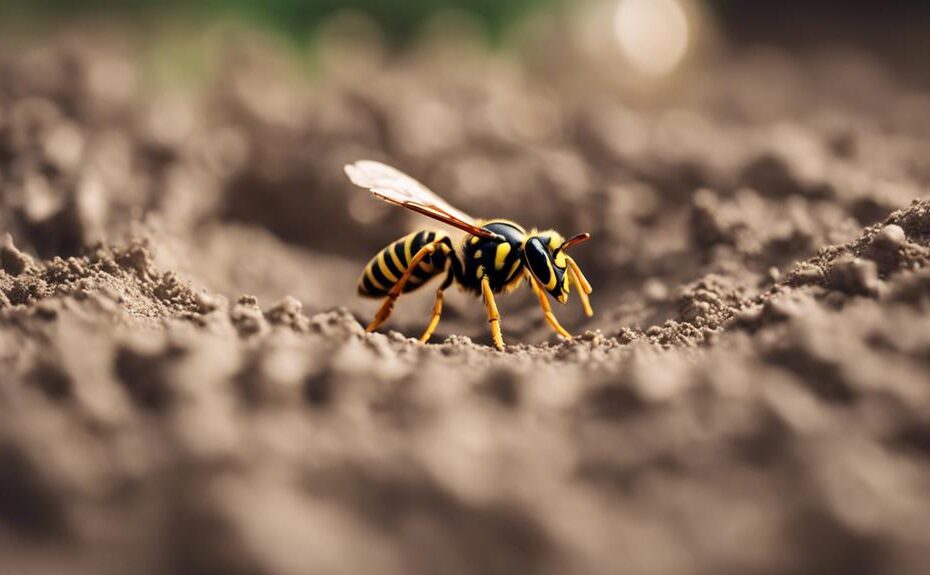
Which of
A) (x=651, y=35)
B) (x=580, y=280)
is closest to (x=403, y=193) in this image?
(x=580, y=280)

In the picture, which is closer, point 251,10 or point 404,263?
point 404,263

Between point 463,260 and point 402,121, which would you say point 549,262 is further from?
point 402,121

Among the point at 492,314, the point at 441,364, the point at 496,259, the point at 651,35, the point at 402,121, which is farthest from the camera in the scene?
the point at 651,35

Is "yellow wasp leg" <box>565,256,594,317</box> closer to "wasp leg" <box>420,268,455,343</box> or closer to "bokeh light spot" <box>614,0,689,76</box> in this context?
"wasp leg" <box>420,268,455,343</box>

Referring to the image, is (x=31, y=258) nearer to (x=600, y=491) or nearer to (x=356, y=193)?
(x=356, y=193)

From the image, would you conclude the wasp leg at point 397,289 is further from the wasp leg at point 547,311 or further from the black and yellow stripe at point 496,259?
the wasp leg at point 547,311

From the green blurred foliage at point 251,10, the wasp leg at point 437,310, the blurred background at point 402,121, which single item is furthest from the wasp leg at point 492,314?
the green blurred foliage at point 251,10
